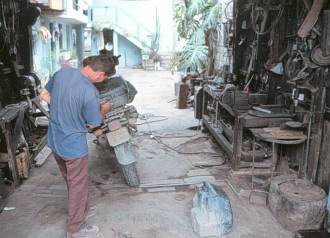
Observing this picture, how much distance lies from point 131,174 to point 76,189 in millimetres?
1266

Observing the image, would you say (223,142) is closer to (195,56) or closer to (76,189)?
(76,189)

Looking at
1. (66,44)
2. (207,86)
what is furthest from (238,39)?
(66,44)

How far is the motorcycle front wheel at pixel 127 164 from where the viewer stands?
4.18m

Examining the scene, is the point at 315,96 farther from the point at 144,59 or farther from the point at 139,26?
the point at 139,26

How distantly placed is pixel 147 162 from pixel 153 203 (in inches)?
56.2

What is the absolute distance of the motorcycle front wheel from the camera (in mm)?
4180

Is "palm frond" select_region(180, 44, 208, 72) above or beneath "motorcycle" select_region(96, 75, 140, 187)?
above

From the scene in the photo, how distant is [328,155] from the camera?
12.2 ft

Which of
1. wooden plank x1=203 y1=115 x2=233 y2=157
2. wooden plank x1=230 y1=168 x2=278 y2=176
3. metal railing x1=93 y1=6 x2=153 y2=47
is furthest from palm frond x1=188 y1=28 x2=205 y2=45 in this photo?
metal railing x1=93 y1=6 x2=153 y2=47

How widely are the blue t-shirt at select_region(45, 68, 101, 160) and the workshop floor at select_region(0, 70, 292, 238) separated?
2.98 ft

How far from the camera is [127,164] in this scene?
4.22 meters

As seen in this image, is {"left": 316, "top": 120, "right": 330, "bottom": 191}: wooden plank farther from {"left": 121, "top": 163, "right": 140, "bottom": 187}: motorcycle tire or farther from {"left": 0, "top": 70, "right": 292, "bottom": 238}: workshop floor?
{"left": 121, "top": 163, "right": 140, "bottom": 187}: motorcycle tire

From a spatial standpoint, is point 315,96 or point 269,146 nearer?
point 315,96

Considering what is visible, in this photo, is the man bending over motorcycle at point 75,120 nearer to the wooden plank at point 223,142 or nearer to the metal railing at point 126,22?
the wooden plank at point 223,142
